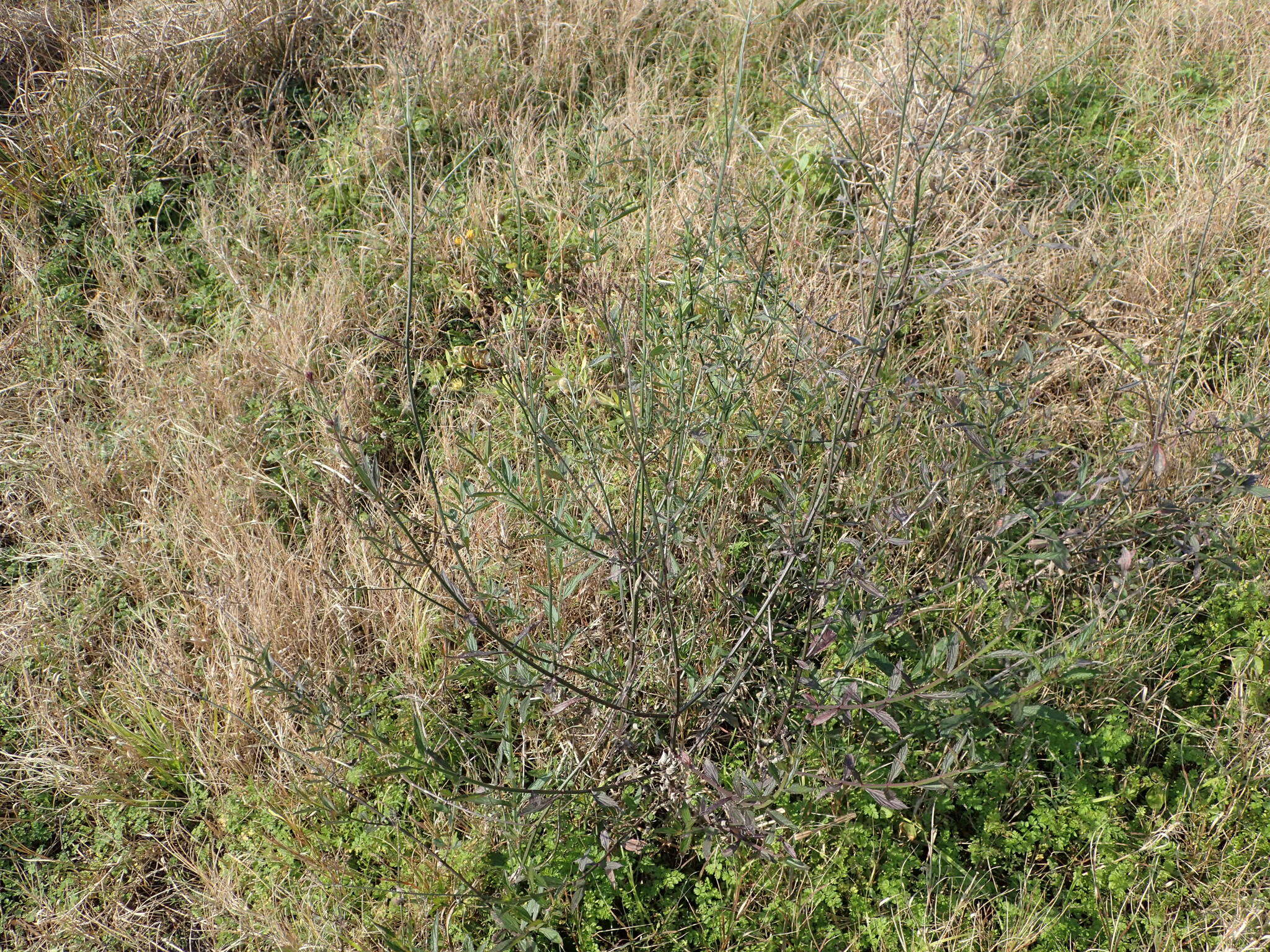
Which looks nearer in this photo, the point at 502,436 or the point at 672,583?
the point at 672,583

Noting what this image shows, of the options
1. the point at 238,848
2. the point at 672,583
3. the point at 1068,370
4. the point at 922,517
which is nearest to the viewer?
the point at 672,583

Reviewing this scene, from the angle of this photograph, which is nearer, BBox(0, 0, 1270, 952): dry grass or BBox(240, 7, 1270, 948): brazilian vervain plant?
BBox(240, 7, 1270, 948): brazilian vervain plant

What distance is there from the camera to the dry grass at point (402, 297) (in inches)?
92.9

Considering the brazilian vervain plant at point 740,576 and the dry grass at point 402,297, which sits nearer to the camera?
the brazilian vervain plant at point 740,576

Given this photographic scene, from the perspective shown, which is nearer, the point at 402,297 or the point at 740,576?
the point at 740,576

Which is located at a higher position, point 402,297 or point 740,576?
point 402,297

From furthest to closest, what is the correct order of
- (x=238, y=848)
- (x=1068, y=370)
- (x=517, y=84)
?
(x=517, y=84) → (x=1068, y=370) → (x=238, y=848)

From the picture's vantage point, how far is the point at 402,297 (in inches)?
139

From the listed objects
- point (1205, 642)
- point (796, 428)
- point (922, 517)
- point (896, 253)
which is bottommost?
point (1205, 642)

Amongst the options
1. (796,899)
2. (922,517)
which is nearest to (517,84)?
(922,517)

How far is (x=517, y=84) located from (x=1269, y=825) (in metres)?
3.60

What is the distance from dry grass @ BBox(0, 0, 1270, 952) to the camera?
236 centimetres

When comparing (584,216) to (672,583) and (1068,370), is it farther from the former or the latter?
(1068,370)

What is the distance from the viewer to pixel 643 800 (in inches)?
88.4
